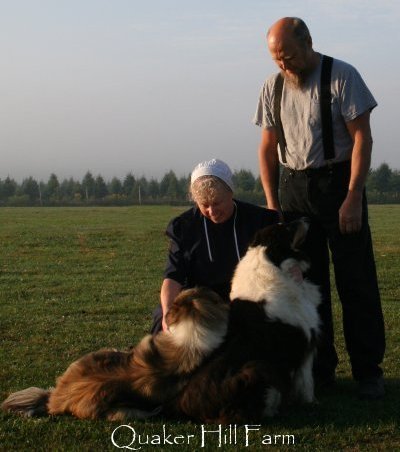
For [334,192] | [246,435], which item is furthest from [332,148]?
[246,435]

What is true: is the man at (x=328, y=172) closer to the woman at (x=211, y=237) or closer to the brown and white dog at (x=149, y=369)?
the woman at (x=211, y=237)

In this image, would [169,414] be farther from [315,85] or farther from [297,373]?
[315,85]

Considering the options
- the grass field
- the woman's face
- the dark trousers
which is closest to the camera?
the grass field

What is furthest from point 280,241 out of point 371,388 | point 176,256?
point 371,388

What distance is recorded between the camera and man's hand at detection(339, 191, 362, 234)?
5668 mm

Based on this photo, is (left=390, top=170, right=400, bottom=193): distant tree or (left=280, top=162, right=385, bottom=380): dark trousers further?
(left=390, top=170, right=400, bottom=193): distant tree

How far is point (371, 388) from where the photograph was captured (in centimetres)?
587

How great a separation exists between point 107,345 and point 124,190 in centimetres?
6141

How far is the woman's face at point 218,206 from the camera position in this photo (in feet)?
18.9

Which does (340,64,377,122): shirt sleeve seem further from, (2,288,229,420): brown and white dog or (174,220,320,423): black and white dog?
(2,288,229,420): brown and white dog

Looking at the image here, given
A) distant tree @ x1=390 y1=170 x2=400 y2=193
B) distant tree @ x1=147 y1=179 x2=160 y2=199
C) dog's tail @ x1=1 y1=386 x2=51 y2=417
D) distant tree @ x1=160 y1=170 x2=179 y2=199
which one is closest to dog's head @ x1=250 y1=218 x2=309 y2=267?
dog's tail @ x1=1 y1=386 x2=51 y2=417

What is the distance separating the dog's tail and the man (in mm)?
2306

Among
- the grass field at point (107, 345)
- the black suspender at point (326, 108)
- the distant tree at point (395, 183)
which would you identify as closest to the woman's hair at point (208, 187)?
the black suspender at point (326, 108)

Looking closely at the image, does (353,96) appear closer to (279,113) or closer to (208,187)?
(279,113)
